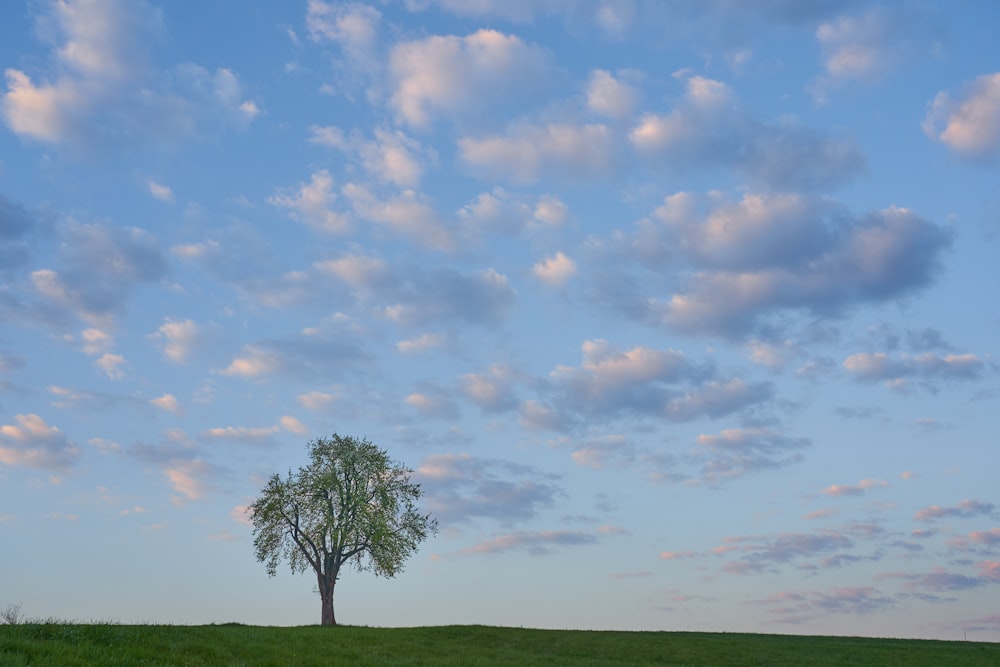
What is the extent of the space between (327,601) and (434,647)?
25519 millimetres

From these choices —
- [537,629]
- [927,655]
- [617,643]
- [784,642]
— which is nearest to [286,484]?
[537,629]

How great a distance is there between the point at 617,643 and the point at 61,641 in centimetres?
4147

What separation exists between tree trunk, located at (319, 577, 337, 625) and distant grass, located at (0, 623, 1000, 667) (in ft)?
41.5

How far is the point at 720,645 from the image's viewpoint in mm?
→ 55781

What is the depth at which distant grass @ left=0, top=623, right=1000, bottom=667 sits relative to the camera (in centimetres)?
2325

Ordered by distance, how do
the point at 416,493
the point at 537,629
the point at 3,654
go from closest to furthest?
the point at 3,654, the point at 537,629, the point at 416,493

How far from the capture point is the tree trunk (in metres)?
65.4

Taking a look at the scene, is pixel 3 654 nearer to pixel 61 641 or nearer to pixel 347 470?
pixel 61 641

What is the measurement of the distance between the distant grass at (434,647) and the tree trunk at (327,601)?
12663 mm

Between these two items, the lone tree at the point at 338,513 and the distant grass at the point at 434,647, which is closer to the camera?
the distant grass at the point at 434,647

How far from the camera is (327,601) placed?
66.8 meters

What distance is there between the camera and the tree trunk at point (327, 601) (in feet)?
215

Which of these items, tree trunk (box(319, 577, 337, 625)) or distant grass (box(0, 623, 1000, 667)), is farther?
tree trunk (box(319, 577, 337, 625))

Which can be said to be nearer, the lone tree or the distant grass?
the distant grass
